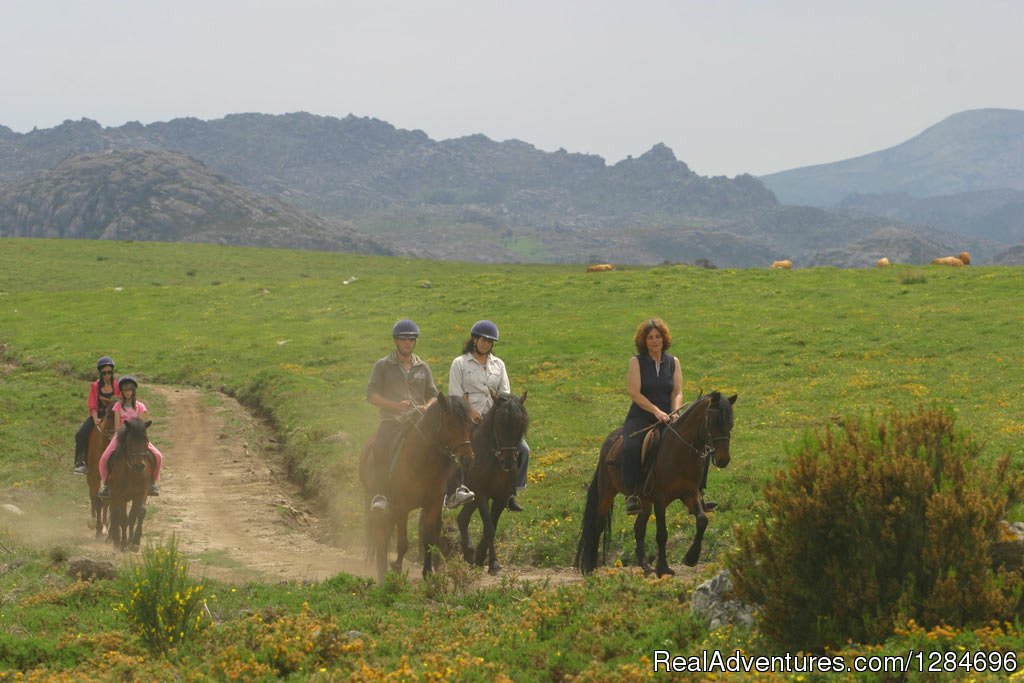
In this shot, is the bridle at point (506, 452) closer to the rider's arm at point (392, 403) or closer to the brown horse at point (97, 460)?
the rider's arm at point (392, 403)

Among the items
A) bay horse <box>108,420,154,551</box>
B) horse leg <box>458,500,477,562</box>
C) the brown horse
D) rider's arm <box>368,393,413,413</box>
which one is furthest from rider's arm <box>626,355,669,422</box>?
the brown horse

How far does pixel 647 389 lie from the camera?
45.3ft

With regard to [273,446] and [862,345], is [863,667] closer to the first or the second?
[273,446]

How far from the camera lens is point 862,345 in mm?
35375

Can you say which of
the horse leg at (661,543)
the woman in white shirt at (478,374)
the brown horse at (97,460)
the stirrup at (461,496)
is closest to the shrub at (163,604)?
the stirrup at (461,496)

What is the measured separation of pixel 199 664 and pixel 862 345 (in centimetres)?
3078

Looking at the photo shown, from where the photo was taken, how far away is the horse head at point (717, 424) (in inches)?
503

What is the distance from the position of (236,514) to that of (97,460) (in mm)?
3184

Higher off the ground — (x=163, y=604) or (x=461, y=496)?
(x=461, y=496)

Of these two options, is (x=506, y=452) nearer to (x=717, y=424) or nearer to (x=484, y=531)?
(x=484, y=531)

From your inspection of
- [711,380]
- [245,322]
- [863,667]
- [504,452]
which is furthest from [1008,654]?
[245,322]

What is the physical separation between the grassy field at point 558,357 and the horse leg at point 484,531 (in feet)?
5.16

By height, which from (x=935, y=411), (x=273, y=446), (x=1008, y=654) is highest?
(x=935, y=411)

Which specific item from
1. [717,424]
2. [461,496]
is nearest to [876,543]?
[717,424]
